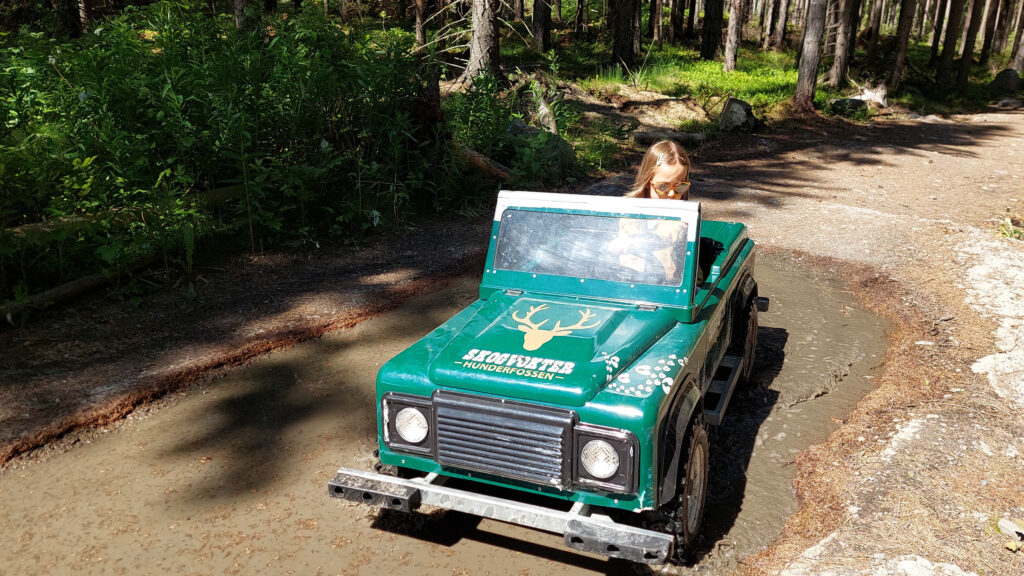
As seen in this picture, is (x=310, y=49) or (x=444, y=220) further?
(x=444, y=220)

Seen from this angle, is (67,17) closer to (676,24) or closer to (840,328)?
(840,328)

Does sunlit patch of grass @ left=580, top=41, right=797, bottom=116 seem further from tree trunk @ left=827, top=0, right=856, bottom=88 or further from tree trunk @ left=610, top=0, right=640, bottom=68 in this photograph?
tree trunk @ left=827, top=0, right=856, bottom=88

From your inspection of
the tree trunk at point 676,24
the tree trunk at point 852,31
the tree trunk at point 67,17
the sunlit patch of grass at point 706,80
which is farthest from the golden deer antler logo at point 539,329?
the tree trunk at point 676,24

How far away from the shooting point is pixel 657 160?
16.2ft

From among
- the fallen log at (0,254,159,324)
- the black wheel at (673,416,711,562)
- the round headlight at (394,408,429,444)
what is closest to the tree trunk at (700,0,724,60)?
the fallen log at (0,254,159,324)

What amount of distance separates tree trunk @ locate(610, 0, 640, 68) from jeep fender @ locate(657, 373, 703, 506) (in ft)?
56.8

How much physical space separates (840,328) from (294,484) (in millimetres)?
4996

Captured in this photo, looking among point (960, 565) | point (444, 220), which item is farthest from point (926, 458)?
point (444, 220)

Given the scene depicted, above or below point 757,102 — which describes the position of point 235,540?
below

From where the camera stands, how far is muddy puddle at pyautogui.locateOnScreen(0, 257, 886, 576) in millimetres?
3705

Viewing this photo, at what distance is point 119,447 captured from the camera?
188 inches

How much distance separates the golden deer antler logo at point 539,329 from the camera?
3678 mm

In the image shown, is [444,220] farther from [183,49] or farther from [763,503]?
[763,503]

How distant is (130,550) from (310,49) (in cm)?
663
